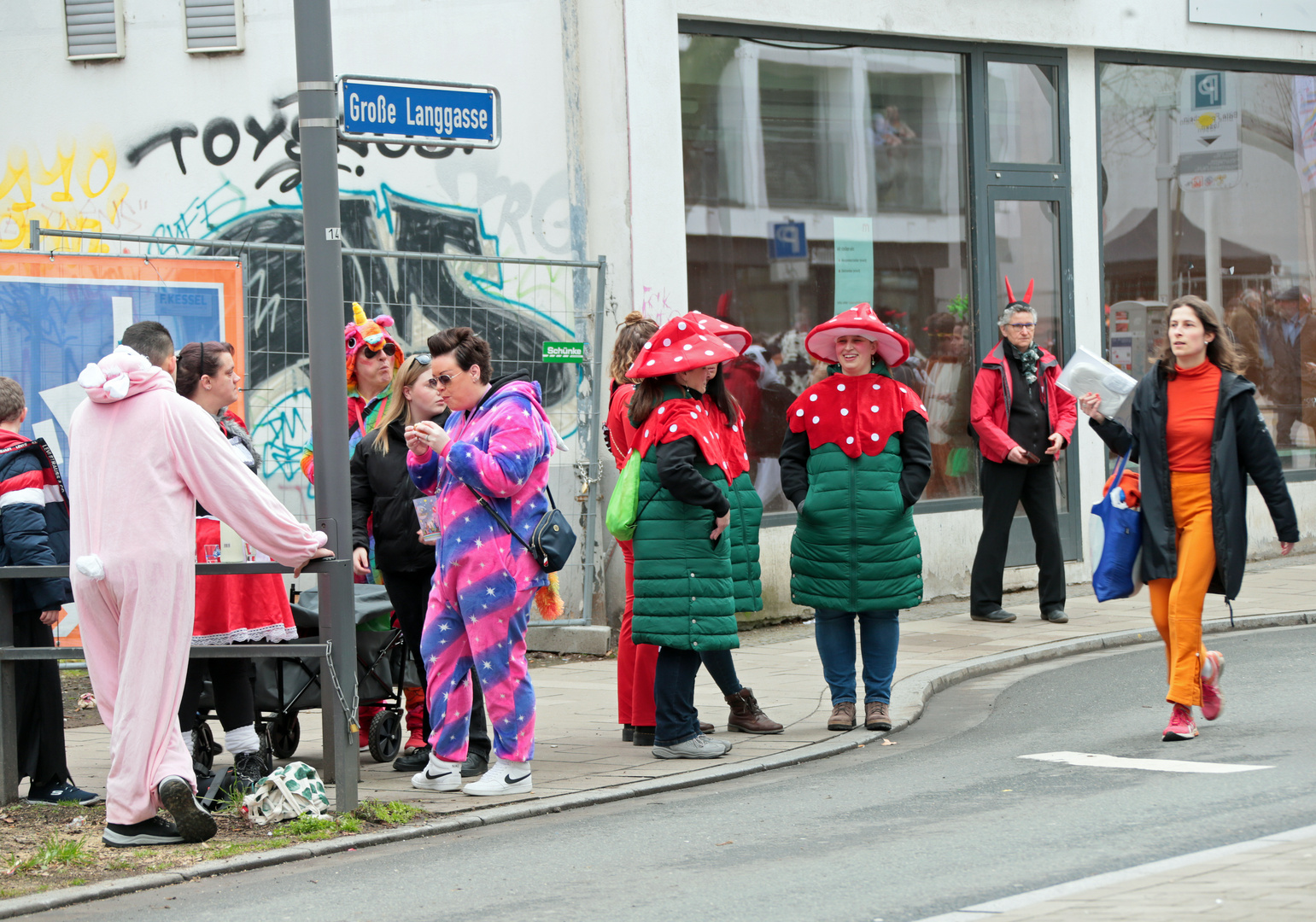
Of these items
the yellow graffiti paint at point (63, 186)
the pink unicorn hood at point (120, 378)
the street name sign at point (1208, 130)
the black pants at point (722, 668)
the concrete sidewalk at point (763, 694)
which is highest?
the street name sign at point (1208, 130)

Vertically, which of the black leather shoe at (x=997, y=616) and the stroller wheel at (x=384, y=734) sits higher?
the stroller wheel at (x=384, y=734)

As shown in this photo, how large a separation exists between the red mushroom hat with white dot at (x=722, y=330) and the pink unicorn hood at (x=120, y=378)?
2.44 meters

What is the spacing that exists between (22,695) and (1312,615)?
829 cm

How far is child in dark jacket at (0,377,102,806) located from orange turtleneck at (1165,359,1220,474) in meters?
4.74

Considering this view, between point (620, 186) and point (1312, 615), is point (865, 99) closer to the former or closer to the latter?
point (620, 186)

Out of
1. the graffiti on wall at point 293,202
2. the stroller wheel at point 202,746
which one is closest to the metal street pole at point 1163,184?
the graffiti on wall at point 293,202

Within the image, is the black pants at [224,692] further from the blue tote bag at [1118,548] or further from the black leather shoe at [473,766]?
the blue tote bag at [1118,548]

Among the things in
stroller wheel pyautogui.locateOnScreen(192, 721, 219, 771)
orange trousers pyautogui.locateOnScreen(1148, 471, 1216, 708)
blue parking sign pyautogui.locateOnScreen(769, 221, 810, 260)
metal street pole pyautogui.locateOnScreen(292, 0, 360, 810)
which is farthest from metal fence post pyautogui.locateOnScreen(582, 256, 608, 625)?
metal street pole pyautogui.locateOnScreen(292, 0, 360, 810)

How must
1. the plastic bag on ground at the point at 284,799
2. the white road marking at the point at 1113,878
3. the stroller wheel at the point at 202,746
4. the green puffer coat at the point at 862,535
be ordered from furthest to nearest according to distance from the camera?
1. the green puffer coat at the point at 862,535
2. the stroller wheel at the point at 202,746
3. the plastic bag on ground at the point at 284,799
4. the white road marking at the point at 1113,878

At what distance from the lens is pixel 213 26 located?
37.6 feet

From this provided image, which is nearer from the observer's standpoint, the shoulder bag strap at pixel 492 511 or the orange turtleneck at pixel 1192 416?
the shoulder bag strap at pixel 492 511

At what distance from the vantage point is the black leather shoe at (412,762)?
7.36 m

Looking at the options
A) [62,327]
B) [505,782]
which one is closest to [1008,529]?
[505,782]

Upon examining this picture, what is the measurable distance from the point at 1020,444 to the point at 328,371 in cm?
635
